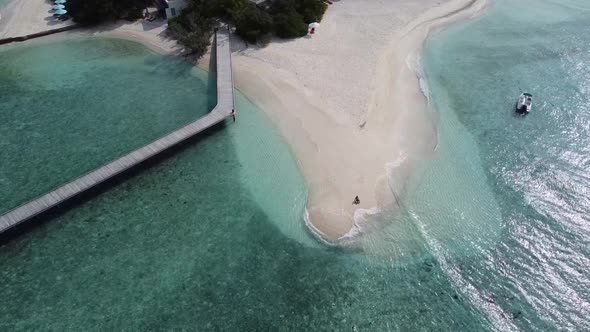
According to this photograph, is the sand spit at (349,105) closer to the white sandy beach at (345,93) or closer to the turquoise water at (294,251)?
the white sandy beach at (345,93)

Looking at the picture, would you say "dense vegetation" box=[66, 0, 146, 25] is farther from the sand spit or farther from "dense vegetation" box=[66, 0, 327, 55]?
the sand spit

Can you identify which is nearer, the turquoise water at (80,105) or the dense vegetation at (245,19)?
the turquoise water at (80,105)

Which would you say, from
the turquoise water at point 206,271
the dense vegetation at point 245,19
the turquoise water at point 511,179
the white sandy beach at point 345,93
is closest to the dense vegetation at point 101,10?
the white sandy beach at point 345,93

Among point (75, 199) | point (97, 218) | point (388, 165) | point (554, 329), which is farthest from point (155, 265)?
point (554, 329)

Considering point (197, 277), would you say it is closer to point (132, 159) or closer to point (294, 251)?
point (294, 251)

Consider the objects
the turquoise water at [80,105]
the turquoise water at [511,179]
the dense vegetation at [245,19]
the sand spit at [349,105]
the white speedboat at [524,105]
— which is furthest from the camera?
the dense vegetation at [245,19]
